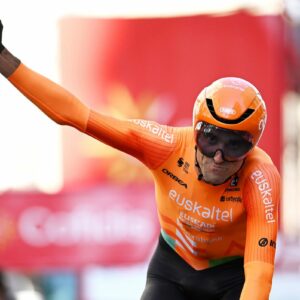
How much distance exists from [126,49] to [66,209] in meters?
2.00

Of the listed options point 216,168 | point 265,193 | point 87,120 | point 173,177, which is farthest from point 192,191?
point 87,120

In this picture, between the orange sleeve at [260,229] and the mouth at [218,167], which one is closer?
the orange sleeve at [260,229]

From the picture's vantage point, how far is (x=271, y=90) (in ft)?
36.5

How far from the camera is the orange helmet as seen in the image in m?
5.70

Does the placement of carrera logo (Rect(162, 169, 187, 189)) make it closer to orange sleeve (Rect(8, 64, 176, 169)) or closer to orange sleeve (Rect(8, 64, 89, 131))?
orange sleeve (Rect(8, 64, 176, 169))

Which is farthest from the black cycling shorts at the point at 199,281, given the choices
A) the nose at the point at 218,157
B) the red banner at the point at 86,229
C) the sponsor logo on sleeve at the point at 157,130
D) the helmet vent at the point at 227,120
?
the red banner at the point at 86,229

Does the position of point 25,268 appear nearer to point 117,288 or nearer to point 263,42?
point 117,288

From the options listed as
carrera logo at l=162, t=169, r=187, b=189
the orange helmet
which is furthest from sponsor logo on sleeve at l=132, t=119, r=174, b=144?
the orange helmet

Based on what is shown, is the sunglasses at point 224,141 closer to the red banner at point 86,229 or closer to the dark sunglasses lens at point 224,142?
the dark sunglasses lens at point 224,142

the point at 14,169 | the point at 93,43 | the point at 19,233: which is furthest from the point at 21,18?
the point at 19,233

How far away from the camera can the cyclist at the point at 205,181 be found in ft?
18.8

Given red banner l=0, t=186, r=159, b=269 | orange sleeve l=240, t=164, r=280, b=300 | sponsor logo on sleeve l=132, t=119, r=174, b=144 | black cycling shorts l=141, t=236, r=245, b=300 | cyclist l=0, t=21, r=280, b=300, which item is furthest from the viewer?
red banner l=0, t=186, r=159, b=269

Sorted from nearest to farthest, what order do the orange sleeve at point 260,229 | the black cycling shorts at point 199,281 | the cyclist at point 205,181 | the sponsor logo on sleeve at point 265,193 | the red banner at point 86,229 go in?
the orange sleeve at point 260,229, the cyclist at point 205,181, the sponsor logo on sleeve at point 265,193, the black cycling shorts at point 199,281, the red banner at point 86,229

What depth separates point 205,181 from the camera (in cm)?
602
